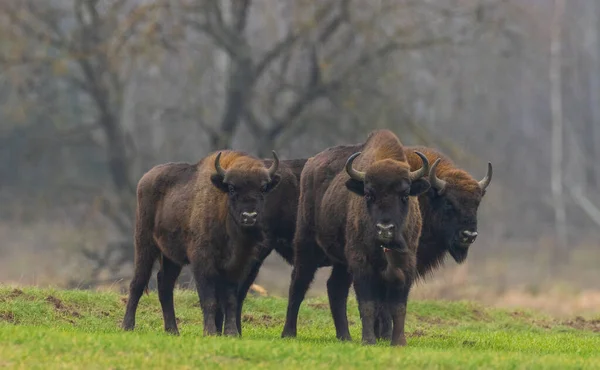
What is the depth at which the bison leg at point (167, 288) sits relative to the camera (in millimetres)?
16422

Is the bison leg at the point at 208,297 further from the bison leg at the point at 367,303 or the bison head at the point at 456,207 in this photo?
the bison head at the point at 456,207

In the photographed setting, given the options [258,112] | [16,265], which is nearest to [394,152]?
[16,265]

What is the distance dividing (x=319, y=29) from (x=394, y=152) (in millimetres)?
19831

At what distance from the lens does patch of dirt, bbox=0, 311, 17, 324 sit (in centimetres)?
1628

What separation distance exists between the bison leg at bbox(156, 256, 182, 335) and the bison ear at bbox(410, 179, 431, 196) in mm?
3869

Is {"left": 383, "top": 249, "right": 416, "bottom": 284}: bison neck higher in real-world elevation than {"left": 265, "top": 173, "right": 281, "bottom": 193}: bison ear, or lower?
lower

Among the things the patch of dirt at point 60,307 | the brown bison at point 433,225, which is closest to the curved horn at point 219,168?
the brown bison at point 433,225

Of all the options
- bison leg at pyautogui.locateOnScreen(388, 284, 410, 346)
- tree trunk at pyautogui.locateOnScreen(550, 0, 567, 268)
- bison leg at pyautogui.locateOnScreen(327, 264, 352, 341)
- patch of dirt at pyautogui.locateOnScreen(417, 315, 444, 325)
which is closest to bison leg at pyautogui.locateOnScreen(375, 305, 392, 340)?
bison leg at pyautogui.locateOnScreen(327, 264, 352, 341)

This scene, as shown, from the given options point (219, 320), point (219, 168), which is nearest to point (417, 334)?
point (219, 320)

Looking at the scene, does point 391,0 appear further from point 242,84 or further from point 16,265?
point 16,265

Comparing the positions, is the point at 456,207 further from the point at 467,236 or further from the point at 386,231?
the point at 386,231

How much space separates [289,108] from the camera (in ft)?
111

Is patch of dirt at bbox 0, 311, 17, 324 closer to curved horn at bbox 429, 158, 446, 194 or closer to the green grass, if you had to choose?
the green grass

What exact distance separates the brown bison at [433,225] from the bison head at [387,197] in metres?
1.82
